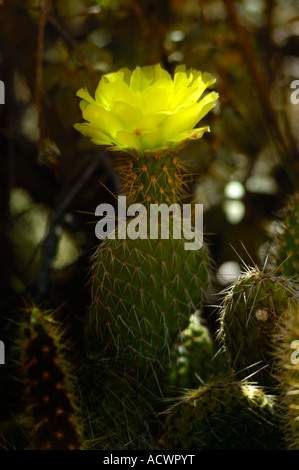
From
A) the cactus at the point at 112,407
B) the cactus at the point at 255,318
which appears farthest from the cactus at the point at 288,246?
the cactus at the point at 112,407

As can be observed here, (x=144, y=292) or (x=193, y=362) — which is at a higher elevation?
(x=144, y=292)

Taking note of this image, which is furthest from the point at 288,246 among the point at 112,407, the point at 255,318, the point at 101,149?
the point at 101,149

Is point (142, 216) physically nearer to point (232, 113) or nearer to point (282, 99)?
point (232, 113)

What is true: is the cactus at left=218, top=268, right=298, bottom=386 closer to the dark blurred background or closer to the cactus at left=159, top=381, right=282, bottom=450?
the cactus at left=159, top=381, right=282, bottom=450

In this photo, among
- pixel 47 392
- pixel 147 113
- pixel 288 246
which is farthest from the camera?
pixel 288 246

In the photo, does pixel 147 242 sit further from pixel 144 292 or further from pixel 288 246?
pixel 288 246

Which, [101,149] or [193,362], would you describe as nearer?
[193,362]

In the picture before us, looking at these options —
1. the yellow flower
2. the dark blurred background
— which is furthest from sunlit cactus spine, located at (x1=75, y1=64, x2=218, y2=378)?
the dark blurred background
